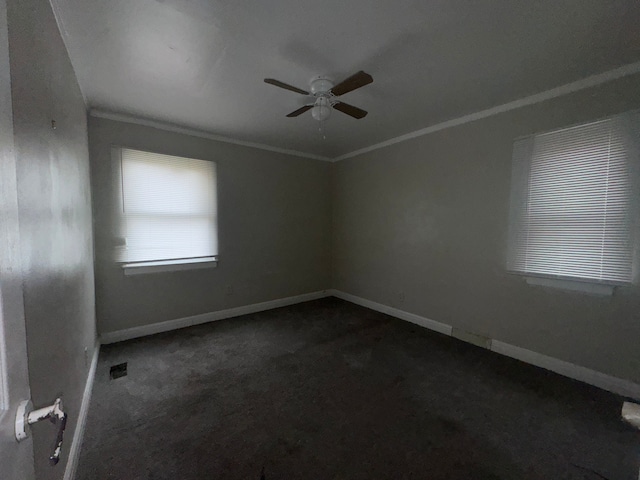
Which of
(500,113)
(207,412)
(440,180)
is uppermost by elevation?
(500,113)

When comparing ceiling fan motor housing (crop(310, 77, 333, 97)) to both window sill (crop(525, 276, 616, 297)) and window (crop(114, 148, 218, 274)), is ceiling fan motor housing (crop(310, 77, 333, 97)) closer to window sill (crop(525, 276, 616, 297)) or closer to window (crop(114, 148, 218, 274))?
window (crop(114, 148, 218, 274))

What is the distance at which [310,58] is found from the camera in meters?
1.93

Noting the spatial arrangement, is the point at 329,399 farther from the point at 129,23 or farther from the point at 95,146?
the point at 95,146

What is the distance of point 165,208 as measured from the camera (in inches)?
127

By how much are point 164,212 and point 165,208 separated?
0.05 m

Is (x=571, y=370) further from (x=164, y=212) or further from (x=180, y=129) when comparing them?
(x=180, y=129)

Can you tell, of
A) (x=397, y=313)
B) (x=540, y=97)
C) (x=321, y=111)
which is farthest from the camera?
(x=397, y=313)

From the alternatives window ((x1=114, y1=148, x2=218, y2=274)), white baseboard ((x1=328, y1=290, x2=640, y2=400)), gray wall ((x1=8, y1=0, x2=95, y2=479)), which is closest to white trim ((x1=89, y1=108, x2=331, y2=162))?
window ((x1=114, y1=148, x2=218, y2=274))

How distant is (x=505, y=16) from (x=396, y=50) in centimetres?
64

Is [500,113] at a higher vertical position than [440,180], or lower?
higher

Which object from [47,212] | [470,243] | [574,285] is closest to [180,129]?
[47,212]

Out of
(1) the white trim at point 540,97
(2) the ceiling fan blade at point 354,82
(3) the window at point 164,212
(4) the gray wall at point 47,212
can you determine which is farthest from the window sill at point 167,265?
Result: (1) the white trim at point 540,97

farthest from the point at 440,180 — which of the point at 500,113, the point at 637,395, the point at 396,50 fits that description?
the point at 637,395

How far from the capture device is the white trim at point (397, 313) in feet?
10.6
